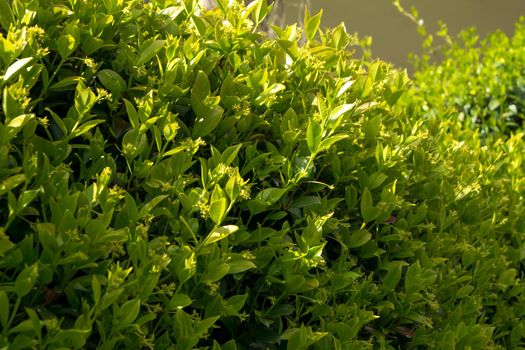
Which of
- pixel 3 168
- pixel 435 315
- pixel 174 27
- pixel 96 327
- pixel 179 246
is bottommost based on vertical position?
pixel 435 315

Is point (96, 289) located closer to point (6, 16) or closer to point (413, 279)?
point (6, 16)

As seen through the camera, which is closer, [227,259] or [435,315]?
[227,259]

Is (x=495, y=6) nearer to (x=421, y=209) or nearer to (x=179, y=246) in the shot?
(x=421, y=209)

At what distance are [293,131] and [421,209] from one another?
558mm

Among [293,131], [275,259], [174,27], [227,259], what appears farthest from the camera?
[174,27]

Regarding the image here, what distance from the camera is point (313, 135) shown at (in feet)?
7.12

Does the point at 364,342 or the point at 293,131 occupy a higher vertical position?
the point at 293,131

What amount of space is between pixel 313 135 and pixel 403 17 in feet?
30.5

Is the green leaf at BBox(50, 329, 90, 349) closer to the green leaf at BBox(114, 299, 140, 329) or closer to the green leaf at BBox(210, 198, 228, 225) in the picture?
the green leaf at BBox(114, 299, 140, 329)

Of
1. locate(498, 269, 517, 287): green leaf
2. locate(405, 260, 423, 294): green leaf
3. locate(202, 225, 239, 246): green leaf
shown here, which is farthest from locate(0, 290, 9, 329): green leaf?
locate(498, 269, 517, 287): green leaf

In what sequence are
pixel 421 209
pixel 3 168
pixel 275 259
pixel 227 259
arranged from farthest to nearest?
pixel 421 209, pixel 275 259, pixel 227 259, pixel 3 168

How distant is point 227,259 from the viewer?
1.85 m

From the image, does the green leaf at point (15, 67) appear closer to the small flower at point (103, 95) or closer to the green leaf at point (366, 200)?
the small flower at point (103, 95)

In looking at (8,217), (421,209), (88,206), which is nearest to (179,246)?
(88,206)
